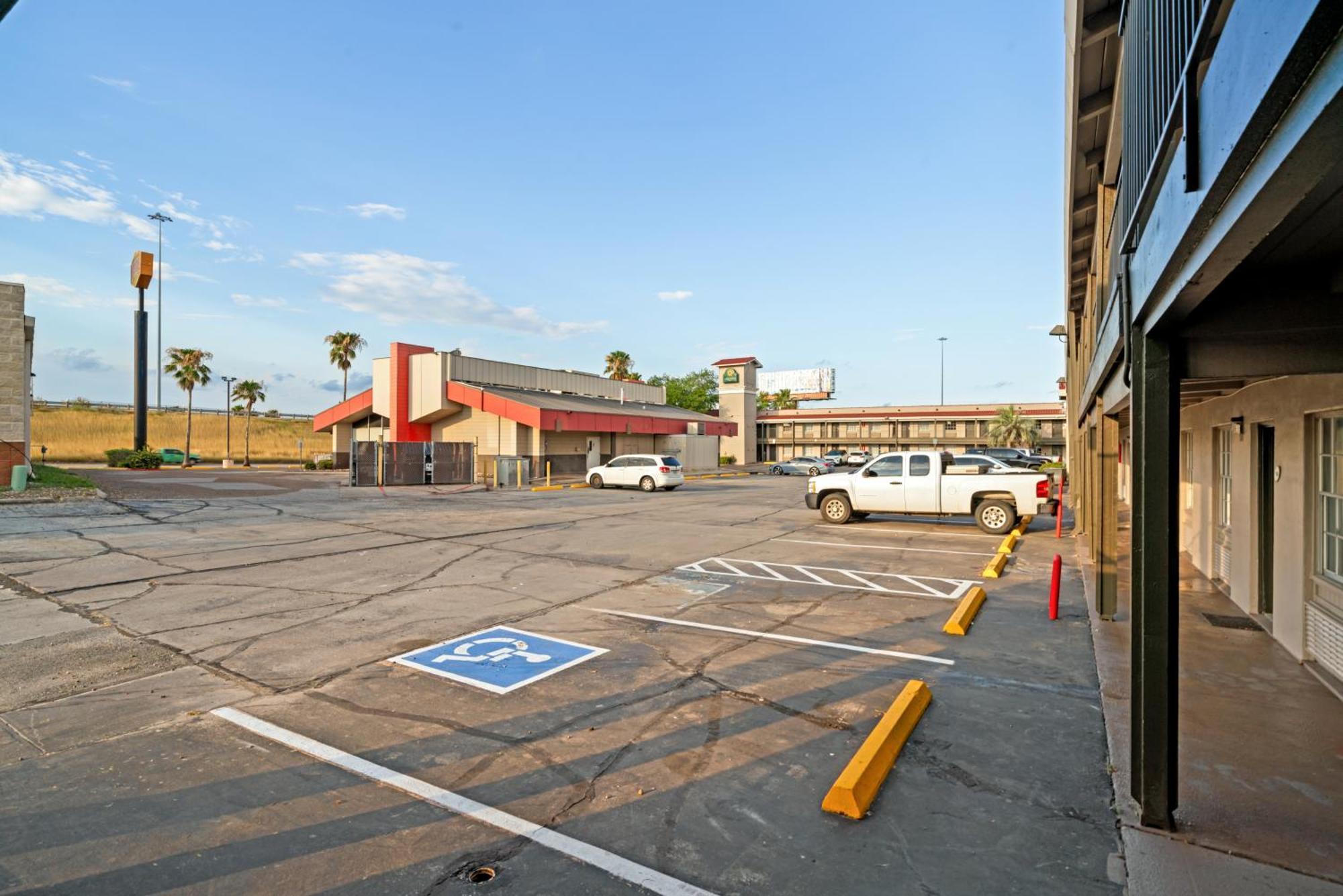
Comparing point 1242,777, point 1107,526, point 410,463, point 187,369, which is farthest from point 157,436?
point 1242,777

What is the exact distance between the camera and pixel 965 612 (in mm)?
8773

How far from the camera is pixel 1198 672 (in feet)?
22.1

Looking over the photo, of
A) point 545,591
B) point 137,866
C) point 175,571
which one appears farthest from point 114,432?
point 137,866

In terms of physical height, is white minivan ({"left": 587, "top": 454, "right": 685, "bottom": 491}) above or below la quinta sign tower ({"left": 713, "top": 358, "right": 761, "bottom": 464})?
below

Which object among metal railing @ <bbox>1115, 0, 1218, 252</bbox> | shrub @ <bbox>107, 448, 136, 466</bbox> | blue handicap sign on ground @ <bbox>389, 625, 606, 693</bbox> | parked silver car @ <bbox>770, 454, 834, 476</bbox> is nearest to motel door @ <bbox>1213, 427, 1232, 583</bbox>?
metal railing @ <bbox>1115, 0, 1218, 252</bbox>

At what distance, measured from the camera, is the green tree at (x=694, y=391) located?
88562mm

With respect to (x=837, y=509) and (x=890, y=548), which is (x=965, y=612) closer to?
(x=890, y=548)

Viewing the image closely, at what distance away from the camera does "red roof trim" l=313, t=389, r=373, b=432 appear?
42562mm

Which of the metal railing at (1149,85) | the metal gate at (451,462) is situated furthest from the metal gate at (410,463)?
the metal railing at (1149,85)

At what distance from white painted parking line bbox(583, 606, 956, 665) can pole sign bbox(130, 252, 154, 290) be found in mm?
48909

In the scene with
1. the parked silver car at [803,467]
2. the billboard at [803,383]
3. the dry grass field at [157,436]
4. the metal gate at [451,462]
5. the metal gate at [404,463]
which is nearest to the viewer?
the metal gate at [404,463]

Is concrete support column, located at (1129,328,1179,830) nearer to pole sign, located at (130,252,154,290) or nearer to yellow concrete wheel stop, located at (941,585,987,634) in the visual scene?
yellow concrete wheel stop, located at (941,585,987,634)

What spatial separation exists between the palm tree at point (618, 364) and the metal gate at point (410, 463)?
44210 millimetres

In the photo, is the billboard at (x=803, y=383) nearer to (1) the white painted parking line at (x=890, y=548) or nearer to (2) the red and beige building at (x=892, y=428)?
(2) the red and beige building at (x=892, y=428)
